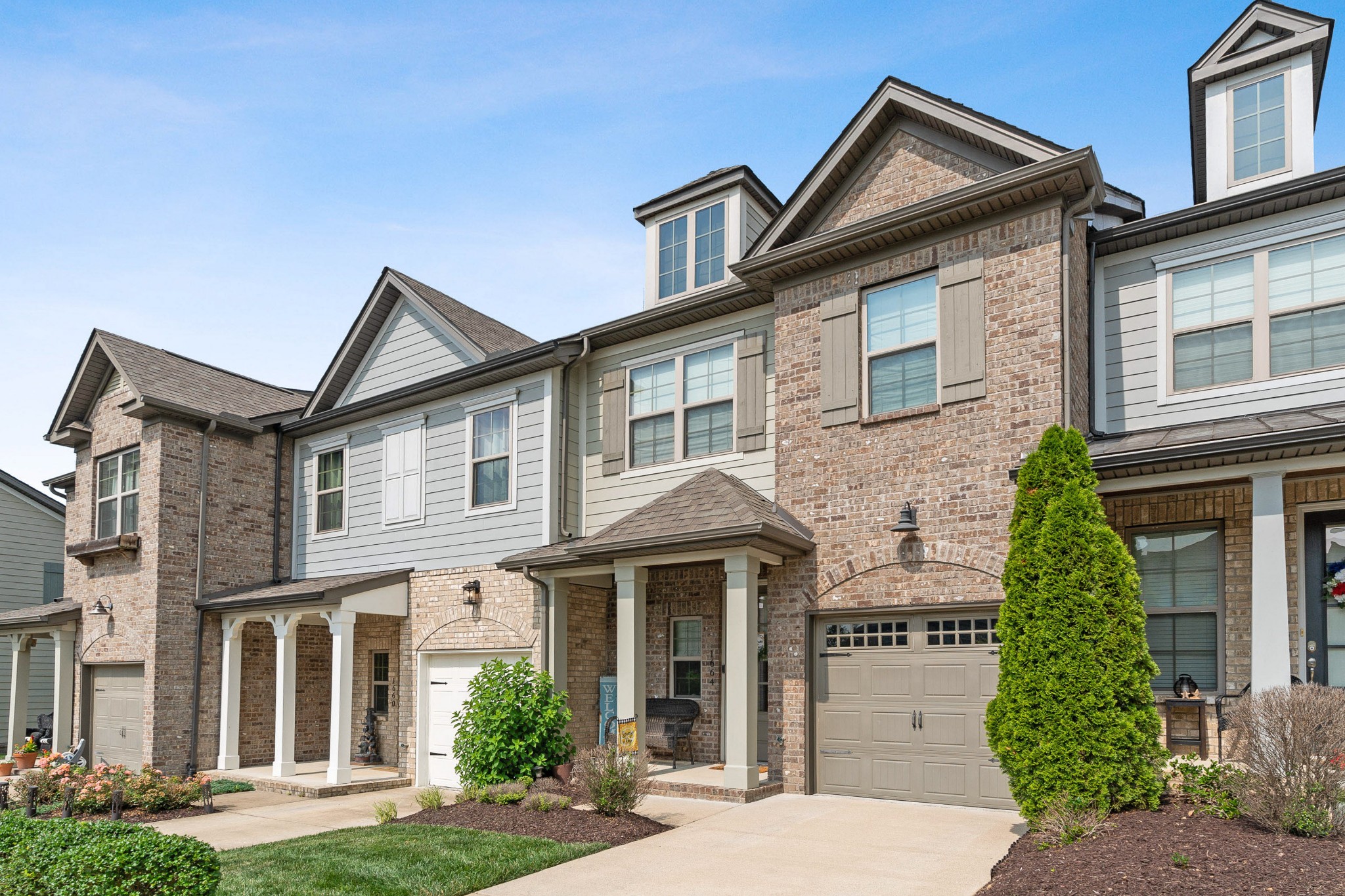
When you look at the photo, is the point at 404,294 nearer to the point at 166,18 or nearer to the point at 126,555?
the point at 126,555

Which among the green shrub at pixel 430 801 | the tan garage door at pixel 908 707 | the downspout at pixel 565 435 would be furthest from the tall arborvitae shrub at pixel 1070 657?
the downspout at pixel 565 435

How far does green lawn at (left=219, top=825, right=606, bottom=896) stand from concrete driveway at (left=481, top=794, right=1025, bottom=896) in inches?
10.7

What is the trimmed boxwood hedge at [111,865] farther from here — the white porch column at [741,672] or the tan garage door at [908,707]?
the tan garage door at [908,707]

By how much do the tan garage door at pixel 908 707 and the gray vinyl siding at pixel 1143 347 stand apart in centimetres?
265

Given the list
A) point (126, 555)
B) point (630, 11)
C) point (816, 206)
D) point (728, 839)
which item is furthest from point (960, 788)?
point (126, 555)

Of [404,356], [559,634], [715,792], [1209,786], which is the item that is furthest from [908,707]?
[404,356]

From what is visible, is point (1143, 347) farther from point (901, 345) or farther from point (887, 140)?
point (887, 140)

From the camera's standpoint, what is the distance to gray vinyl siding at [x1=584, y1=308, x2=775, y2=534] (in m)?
12.5

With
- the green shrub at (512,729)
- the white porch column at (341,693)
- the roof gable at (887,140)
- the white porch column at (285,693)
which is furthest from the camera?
the white porch column at (285,693)

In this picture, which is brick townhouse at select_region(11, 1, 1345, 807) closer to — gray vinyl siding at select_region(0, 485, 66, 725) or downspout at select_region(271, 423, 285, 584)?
downspout at select_region(271, 423, 285, 584)

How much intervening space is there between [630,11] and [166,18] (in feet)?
14.1

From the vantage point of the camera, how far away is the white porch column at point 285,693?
15.4 metres

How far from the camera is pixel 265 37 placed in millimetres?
9664

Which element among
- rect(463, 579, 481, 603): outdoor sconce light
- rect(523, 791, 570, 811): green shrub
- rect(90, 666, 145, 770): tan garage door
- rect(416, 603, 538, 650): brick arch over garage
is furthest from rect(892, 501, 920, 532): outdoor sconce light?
rect(90, 666, 145, 770): tan garage door
